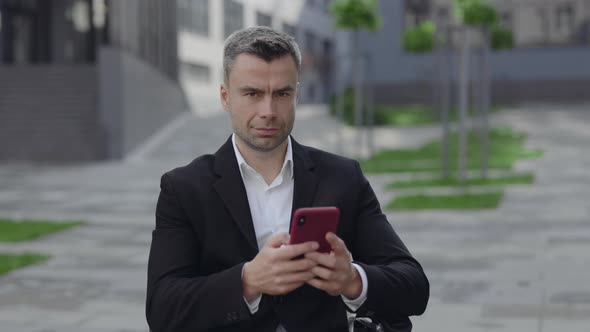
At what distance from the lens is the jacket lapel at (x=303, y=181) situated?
3.22 m

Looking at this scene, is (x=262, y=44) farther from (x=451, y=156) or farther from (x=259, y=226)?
(x=451, y=156)

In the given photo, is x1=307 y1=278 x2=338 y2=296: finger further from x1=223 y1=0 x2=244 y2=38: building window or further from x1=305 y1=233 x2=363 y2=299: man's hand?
x1=223 y1=0 x2=244 y2=38: building window

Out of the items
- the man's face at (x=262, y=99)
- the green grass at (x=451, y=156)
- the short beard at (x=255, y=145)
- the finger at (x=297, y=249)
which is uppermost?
the man's face at (x=262, y=99)

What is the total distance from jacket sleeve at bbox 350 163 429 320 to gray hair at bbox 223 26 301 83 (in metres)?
0.54

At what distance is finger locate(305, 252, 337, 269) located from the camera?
9.26ft

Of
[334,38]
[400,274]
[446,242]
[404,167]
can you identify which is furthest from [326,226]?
[334,38]

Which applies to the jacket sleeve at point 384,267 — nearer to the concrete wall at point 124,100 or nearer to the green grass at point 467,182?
the green grass at point 467,182

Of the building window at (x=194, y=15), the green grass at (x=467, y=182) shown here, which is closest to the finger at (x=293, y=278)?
the green grass at (x=467, y=182)

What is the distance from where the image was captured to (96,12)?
43.5 metres

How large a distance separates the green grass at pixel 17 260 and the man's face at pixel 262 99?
7.42 m

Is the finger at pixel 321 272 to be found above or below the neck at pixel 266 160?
below

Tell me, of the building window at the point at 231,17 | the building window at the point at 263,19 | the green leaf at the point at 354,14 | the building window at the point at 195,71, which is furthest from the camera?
the building window at the point at 263,19

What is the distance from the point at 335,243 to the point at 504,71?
55.5m

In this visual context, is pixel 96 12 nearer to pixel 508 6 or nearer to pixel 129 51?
pixel 129 51
